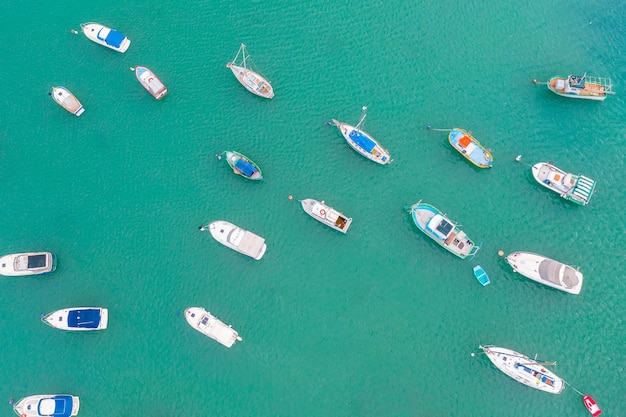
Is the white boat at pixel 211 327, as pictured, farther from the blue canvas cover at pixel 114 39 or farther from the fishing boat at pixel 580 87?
the fishing boat at pixel 580 87

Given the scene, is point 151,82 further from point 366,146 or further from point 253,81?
point 366,146

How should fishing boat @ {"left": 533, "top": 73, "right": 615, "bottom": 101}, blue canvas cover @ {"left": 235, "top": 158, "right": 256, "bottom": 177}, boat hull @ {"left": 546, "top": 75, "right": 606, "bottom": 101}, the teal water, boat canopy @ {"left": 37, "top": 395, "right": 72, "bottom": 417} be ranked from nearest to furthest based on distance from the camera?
boat canopy @ {"left": 37, "top": 395, "right": 72, "bottom": 417} < the teal water < blue canvas cover @ {"left": 235, "top": 158, "right": 256, "bottom": 177} < fishing boat @ {"left": 533, "top": 73, "right": 615, "bottom": 101} < boat hull @ {"left": 546, "top": 75, "right": 606, "bottom": 101}

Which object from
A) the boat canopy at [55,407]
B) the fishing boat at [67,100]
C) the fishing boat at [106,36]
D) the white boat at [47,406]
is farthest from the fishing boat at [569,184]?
the boat canopy at [55,407]

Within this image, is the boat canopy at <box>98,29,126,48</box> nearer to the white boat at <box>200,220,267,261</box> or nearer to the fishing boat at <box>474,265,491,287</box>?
the white boat at <box>200,220,267,261</box>

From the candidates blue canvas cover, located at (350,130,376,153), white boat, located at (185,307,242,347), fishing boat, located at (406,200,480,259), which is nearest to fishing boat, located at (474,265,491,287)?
fishing boat, located at (406,200,480,259)

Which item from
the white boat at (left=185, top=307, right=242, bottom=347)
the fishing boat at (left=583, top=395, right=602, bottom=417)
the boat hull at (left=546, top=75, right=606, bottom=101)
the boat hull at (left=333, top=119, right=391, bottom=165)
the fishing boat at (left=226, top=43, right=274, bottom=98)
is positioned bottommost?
the white boat at (left=185, top=307, right=242, bottom=347)

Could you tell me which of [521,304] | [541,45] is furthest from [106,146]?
[541,45]
